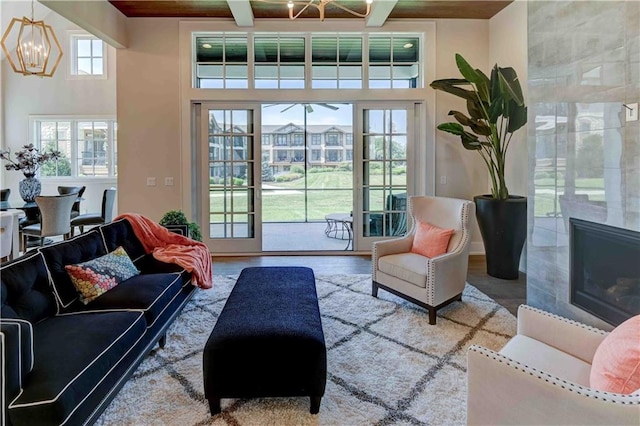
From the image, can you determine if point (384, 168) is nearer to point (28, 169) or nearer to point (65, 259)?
point (65, 259)

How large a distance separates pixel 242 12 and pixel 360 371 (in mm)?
4530

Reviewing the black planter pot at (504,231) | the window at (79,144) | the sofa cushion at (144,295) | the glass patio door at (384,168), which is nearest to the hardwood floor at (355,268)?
the black planter pot at (504,231)

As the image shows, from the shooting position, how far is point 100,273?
99.0 inches

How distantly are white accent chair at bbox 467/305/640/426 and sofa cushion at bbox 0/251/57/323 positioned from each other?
2.18 metres

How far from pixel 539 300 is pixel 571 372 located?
1.82 m

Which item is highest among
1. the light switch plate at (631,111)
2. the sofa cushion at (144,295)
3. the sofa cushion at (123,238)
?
the light switch plate at (631,111)

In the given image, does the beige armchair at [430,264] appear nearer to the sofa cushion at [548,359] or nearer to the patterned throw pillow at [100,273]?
the sofa cushion at [548,359]

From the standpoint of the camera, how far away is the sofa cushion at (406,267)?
3139 millimetres

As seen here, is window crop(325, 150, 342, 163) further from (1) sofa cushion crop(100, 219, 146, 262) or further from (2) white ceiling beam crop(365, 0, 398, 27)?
(1) sofa cushion crop(100, 219, 146, 262)

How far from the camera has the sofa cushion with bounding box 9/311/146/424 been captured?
1414 millimetres

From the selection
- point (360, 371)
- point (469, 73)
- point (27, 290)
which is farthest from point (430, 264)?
point (27, 290)

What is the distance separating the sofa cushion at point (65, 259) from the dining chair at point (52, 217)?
9.34ft

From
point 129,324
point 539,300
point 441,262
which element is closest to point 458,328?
point 441,262

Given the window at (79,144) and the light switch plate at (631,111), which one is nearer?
the light switch plate at (631,111)
